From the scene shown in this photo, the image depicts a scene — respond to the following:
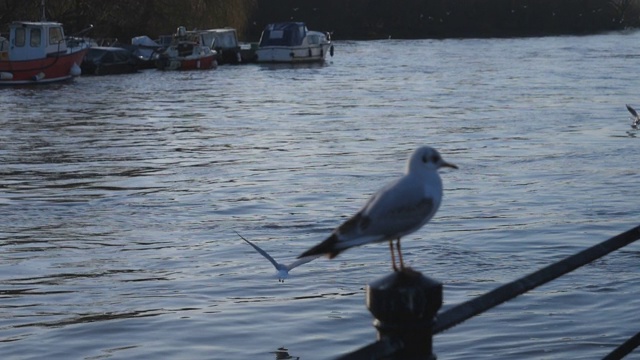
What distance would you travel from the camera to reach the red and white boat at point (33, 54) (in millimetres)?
44469

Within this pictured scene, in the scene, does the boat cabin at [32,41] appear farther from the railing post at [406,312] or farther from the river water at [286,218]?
the railing post at [406,312]

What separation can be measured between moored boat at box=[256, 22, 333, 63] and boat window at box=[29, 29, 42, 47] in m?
15.2

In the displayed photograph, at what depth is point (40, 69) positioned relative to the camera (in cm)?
4494

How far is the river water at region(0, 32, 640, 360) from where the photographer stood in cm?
A: 974

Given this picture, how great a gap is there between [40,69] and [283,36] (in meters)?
16.5

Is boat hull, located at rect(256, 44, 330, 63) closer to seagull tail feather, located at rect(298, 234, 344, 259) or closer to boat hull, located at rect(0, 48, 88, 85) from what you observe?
boat hull, located at rect(0, 48, 88, 85)

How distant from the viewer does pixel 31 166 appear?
21.9m

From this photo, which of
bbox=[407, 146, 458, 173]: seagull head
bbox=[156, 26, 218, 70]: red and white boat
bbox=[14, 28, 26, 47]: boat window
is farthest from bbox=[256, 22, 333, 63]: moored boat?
bbox=[407, 146, 458, 173]: seagull head

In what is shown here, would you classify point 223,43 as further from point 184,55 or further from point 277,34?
point 184,55

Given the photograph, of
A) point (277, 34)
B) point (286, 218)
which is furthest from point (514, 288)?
point (277, 34)

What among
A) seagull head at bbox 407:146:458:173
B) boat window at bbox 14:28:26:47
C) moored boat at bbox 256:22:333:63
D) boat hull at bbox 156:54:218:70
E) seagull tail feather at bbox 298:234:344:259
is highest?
seagull head at bbox 407:146:458:173

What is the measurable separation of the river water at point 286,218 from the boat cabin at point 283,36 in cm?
2064

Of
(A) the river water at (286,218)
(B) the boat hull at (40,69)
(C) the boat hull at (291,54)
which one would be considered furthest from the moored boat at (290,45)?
(A) the river water at (286,218)

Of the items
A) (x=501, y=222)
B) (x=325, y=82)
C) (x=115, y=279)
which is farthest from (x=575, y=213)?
(x=325, y=82)
